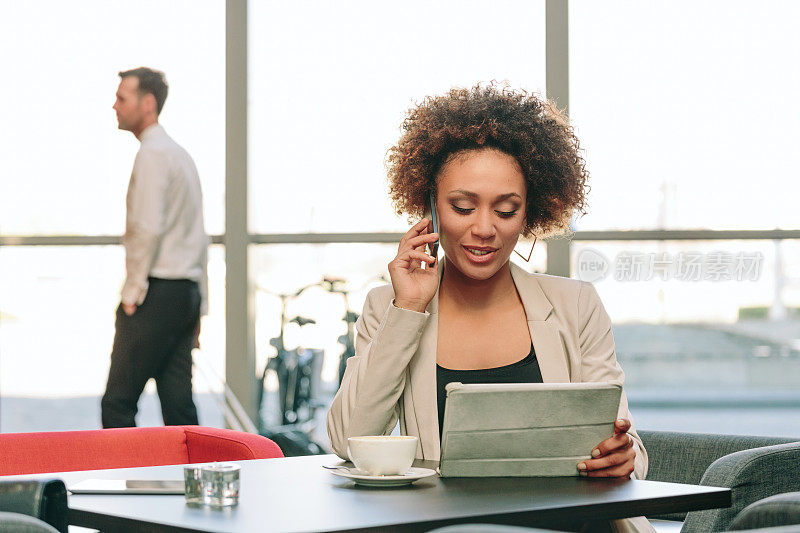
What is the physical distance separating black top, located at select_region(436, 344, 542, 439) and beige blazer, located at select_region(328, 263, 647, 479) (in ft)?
0.08

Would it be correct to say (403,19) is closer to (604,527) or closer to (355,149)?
(355,149)

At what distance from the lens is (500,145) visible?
2156 millimetres

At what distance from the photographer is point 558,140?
2.26 meters

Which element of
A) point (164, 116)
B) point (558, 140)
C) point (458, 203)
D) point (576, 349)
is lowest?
point (576, 349)

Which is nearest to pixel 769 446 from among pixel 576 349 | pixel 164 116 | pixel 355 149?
pixel 576 349

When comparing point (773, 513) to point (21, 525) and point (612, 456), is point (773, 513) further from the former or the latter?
point (21, 525)

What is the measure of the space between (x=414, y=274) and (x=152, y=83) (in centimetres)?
245

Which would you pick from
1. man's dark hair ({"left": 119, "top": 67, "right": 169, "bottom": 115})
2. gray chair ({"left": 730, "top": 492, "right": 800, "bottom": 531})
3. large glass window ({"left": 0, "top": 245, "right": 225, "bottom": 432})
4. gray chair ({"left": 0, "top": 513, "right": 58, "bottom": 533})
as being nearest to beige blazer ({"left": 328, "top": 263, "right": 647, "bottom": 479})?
gray chair ({"left": 730, "top": 492, "right": 800, "bottom": 531})

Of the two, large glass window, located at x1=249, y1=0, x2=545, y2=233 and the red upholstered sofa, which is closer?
the red upholstered sofa

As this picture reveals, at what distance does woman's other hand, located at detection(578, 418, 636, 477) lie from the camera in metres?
1.56

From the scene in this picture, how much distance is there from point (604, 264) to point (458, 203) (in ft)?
8.93

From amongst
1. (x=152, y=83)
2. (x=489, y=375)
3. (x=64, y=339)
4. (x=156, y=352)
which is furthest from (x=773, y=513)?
(x=64, y=339)

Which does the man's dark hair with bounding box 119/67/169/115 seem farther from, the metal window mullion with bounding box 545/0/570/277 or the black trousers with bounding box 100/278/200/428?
the metal window mullion with bounding box 545/0/570/277

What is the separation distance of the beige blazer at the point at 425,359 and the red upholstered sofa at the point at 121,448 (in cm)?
52
